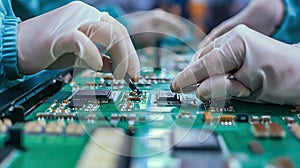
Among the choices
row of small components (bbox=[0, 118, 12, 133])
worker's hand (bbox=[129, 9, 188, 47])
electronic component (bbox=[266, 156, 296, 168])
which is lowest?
electronic component (bbox=[266, 156, 296, 168])

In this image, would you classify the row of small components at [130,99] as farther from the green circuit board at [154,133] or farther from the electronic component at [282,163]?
the electronic component at [282,163]

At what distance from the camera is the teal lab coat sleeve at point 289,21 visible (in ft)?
5.82

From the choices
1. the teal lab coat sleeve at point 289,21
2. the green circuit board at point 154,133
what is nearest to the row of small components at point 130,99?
the green circuit board at point 154,133

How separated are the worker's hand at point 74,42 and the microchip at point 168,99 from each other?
14 centimetres

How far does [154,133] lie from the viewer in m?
0.85

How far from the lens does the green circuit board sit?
0.70 meters

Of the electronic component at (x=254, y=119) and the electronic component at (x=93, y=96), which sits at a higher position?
the electronic component at (x=93, y=96)

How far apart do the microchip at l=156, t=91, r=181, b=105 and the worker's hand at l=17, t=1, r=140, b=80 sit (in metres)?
0.14

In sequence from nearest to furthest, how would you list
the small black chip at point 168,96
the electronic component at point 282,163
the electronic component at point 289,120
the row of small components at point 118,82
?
the electronic component at point 282,163 → the electronic component at point 289,120 → the small black chip at point 168,96 → the row of small components at point 118,82

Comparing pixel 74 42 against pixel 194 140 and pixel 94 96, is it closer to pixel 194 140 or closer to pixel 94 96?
pixel 94 96

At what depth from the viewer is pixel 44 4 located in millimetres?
1957

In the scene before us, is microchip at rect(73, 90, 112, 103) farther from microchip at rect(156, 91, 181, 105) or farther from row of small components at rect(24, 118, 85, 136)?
row of small components at rect(24, 118, 85, 136)

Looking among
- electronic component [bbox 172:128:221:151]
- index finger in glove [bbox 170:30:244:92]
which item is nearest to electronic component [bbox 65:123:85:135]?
electronic component [bbox 172:128:221:151]

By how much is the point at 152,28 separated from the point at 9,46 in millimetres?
888
